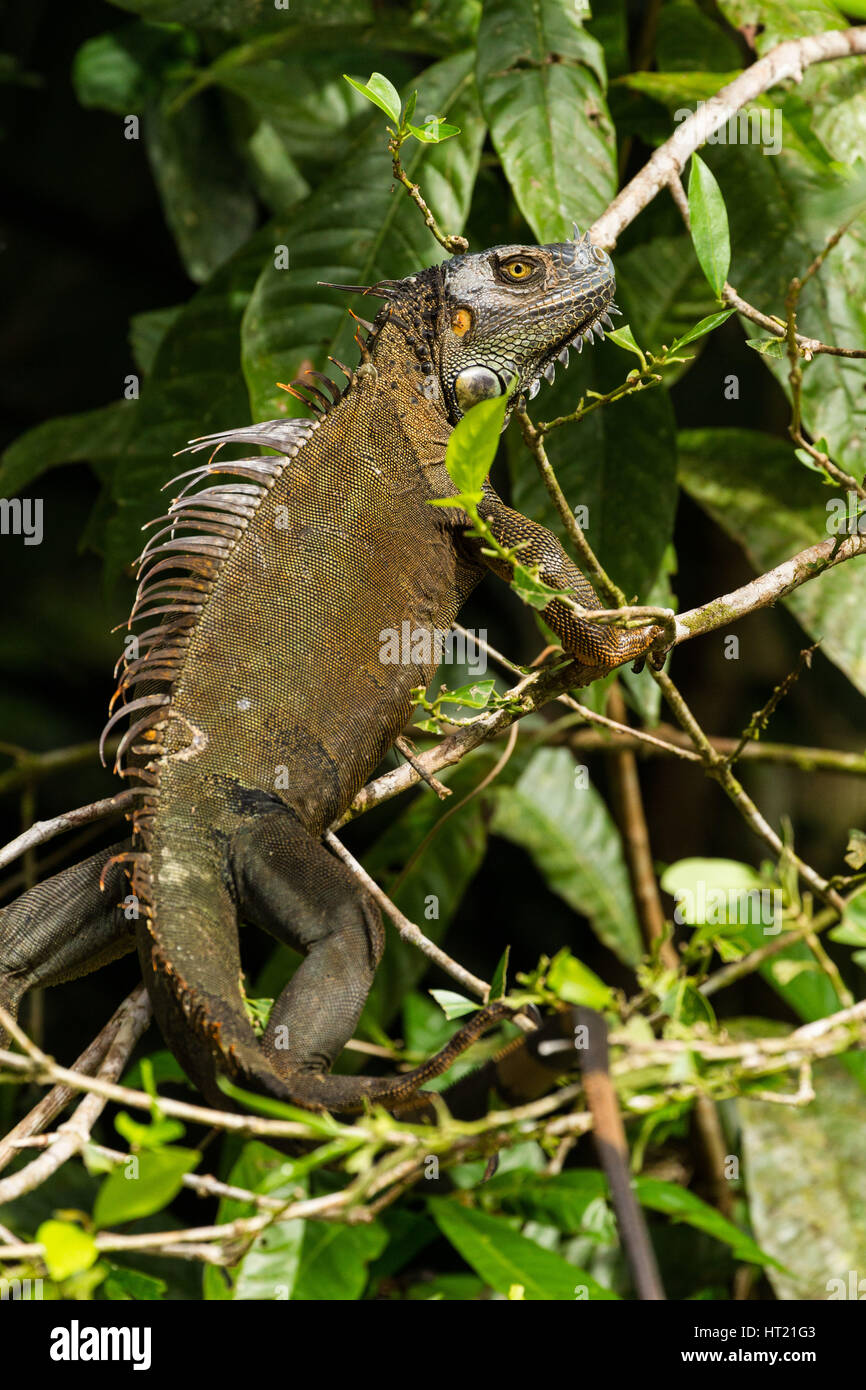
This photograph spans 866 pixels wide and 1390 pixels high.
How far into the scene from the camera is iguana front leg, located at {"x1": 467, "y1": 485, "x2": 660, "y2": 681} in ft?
7.57

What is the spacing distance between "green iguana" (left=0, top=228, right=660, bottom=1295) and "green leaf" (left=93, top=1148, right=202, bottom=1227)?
0.54 m

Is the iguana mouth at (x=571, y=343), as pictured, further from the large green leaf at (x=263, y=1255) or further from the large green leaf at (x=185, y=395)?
the large green leaf at (x=263, y=1255)

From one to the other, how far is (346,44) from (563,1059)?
3001 mm

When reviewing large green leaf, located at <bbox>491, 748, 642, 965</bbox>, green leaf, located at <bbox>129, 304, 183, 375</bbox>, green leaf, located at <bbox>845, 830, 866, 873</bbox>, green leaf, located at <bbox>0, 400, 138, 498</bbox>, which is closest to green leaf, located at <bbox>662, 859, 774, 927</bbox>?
→ green leaf, located at <bbox>845, 830, 866, 873</bbox>

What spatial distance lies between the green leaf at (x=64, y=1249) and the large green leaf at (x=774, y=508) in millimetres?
2467

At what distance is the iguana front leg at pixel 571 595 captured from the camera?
231 centimetres

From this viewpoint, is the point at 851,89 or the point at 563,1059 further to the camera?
the point at 851,89

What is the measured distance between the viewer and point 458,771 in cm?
373

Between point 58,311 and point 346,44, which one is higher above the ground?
point 58,311

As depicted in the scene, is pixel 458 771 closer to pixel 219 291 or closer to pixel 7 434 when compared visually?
pixel 219 291

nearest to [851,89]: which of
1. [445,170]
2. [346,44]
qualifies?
[445,170]

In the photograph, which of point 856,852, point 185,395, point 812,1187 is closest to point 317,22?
point 185,395

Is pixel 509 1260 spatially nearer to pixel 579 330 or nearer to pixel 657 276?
pixel 579 330

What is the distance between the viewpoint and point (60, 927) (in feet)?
7.30
